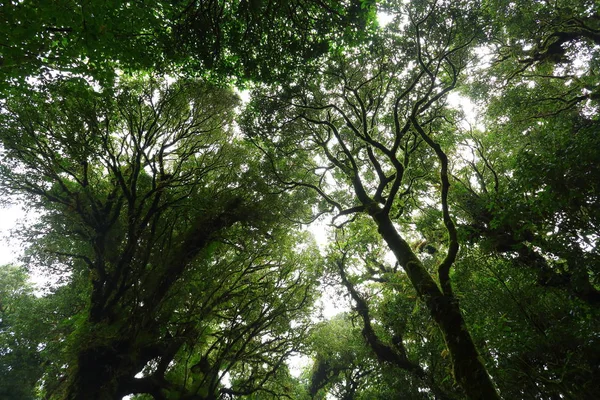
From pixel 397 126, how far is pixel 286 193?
556 cm

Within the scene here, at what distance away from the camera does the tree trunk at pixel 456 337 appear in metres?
4.10

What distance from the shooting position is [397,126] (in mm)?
6426

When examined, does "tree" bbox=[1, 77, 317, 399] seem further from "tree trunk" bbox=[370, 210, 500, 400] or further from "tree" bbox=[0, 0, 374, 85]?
"tree trunk" bbox=[370, 210, 500, 400]

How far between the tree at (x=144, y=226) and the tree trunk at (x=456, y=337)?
8.33ft

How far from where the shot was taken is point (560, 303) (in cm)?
629

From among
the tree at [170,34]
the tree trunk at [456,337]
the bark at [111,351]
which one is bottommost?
the tree trunk at [456,337]

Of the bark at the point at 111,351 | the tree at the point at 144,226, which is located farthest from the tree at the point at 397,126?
the bark at the point at 111,351

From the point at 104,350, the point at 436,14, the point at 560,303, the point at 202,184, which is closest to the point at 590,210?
the point at 560,303

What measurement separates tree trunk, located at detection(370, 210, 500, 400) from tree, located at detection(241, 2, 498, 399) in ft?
0.05

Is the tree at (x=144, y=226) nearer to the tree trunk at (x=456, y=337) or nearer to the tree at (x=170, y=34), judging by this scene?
the tree at (x=170, y=34)

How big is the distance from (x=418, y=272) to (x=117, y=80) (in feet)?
32.9

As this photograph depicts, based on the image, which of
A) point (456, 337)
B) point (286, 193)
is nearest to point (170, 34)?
point (286, 193)

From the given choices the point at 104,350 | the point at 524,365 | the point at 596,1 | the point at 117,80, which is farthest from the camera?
the point at 596,1

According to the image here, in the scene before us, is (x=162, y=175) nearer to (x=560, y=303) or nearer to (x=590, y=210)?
(x=590, y=210)
